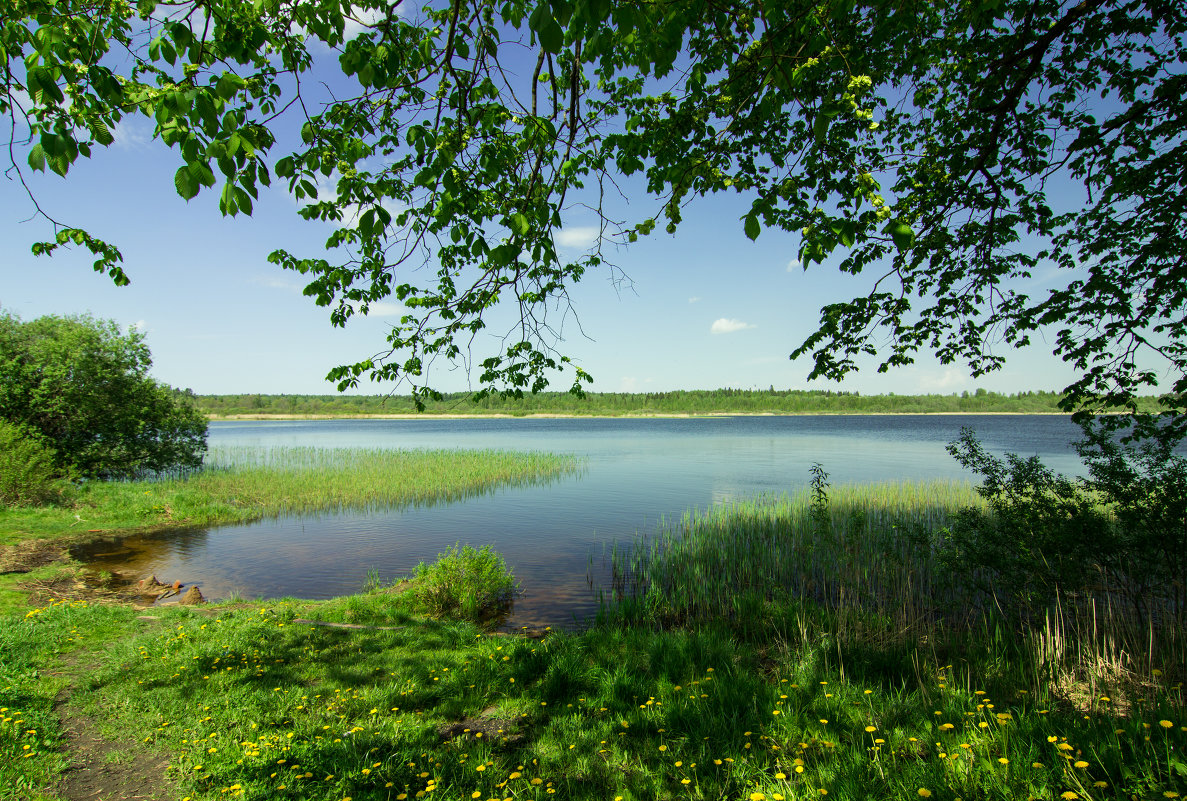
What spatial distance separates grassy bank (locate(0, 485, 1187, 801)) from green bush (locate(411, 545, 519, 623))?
706 mm

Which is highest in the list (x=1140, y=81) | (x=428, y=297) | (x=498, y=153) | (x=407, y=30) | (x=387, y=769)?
(x=1140, y=81)

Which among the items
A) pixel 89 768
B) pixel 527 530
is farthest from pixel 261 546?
pixel 89 768

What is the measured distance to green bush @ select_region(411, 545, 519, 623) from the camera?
8.55m

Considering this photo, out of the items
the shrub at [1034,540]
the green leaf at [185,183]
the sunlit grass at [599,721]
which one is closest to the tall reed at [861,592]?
the shrub at [1034,540]

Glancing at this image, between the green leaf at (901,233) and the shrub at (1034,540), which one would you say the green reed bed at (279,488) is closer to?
the shrub at (1034,540)

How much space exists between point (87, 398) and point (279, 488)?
307 inches

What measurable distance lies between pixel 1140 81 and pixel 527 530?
48.2 ft

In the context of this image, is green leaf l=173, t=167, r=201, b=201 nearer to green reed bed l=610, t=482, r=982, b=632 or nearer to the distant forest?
green reed bed l=610, t=482, r=982, b=632

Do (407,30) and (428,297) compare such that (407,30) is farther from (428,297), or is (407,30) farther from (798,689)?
(798,689)

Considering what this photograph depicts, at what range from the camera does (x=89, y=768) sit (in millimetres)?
3740

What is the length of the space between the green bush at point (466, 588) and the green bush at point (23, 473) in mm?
13209

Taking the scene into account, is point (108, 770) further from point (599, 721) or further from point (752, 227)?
point (752, 227)

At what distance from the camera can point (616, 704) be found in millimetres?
4656

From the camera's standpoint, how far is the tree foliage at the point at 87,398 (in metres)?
18.5
